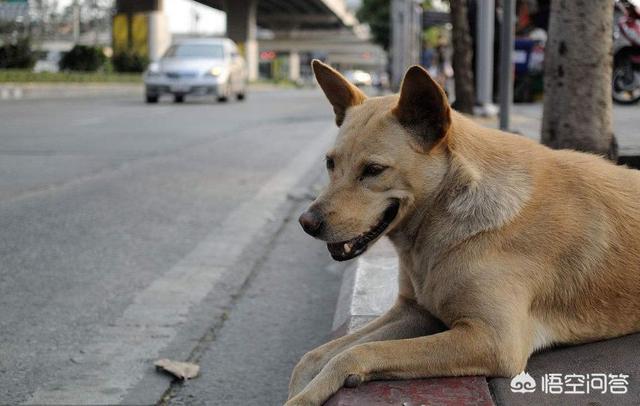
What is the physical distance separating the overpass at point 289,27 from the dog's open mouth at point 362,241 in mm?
49529

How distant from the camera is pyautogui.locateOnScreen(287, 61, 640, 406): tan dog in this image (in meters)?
2.97

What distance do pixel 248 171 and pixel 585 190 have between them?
712 cm

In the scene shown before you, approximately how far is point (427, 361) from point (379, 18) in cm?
8607

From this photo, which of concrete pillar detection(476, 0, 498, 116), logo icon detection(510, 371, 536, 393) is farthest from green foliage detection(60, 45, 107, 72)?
logo icon detection(510, 371, 536, 393)

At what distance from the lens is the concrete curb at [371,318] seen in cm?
270

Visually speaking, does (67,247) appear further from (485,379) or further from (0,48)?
(0,48)

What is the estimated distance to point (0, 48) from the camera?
30.5m

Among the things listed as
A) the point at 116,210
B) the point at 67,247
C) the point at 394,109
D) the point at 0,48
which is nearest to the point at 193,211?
the point at 116,210

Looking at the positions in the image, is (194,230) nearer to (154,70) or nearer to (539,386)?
(539,386)

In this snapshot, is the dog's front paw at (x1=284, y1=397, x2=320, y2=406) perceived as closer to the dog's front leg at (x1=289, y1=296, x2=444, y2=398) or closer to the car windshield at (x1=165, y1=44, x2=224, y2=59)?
the dog's front leg at (x1=289, y1=296, x2=444, y2=398)

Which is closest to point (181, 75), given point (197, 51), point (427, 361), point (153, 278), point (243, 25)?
point (197, 51)

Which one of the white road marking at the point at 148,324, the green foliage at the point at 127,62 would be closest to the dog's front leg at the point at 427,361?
the white road marking at the point at 148,324

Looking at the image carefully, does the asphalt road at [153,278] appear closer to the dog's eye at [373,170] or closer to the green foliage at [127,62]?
the dog's eye at [373,170]

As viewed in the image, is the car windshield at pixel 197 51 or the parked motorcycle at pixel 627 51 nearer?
the parked motorcycle at pixel 627 51
